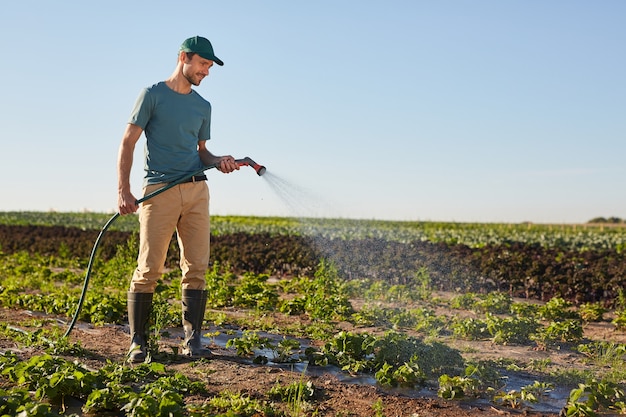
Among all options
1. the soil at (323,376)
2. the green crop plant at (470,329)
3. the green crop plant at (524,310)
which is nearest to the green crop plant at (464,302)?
the green crop plant at (524,310)

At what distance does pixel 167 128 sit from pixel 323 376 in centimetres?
221

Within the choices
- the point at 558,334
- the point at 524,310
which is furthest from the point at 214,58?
the point at 524,310

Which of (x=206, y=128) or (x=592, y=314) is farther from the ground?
(x=206, y=128)

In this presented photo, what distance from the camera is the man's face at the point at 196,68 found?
17.2 ft

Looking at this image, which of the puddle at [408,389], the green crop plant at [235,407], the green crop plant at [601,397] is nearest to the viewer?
the green crop plant at [235,407]

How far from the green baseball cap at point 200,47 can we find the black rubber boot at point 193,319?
6.12 feet

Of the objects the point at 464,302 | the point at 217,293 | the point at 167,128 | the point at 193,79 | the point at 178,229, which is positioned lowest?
the point at 217,293

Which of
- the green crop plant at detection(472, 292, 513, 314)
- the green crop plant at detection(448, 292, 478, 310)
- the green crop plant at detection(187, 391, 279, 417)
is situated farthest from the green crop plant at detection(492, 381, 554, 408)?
the green crop plant at detection(448, 292, 478, 310)

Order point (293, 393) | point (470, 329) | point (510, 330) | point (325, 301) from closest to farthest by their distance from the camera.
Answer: point (293, 393) < point (510, 330) < point (470, 329) < point (325, 301)

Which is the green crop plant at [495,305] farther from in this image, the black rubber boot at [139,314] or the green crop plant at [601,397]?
the black rubber boot at [139,314]

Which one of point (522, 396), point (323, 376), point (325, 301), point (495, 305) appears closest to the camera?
point (522, 396)

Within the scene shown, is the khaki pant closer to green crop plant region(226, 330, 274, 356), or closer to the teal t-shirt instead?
the teal t-shirt

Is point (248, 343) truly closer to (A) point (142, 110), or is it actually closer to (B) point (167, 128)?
(B) point (167, 128)

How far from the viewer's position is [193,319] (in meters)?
5.55
